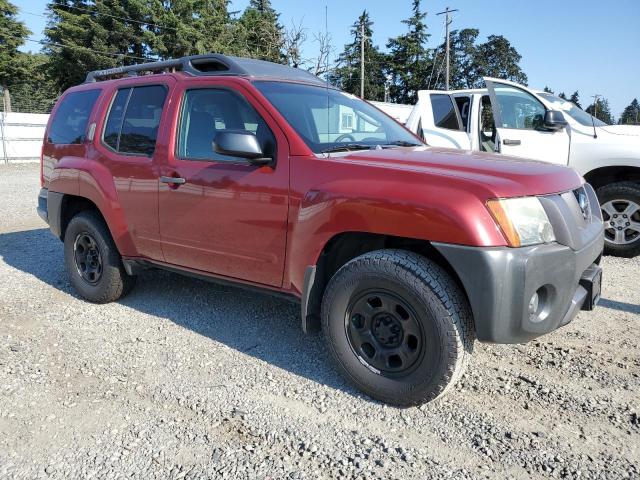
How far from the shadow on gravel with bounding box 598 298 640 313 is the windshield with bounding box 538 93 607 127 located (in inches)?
113

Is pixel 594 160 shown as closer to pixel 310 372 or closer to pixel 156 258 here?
pixel 310 372

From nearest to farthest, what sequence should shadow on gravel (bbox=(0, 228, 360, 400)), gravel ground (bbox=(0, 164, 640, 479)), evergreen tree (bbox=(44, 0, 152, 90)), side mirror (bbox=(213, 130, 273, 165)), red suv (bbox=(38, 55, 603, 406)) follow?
gravel ground (bbox=(0, 164, 640, 479)) < red suv (bbox=(38, 55, 603, 406)) < side mirror (bbox=(213, 130, 273, 165)) < shadow on gravel (bbox=(0, 228, 360, 400)) < evergreen tree (bbox=(44, 0, 152, 90))

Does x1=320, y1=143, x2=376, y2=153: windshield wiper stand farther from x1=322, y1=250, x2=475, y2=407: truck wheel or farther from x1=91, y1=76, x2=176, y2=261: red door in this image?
x1=91, y1=76, x2=176, y2=261: red door

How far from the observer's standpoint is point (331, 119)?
357 cm

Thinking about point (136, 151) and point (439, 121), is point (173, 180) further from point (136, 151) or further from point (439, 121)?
point (439, 121)

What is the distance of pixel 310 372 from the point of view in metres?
3.33

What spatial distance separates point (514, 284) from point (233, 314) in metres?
2.53

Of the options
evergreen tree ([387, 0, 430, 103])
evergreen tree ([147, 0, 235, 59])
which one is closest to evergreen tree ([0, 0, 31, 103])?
evergreen tree ([147, 0, 235, 59])

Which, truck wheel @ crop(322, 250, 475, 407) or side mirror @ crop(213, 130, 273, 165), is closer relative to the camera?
truck wheel @ crop(322, 250, 475, 407)

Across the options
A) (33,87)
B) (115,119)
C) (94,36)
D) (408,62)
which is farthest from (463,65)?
(115,119)

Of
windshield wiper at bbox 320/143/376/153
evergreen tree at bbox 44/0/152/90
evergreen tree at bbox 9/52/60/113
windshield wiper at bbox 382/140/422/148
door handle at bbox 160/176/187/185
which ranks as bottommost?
door handle at bbox 160/176/187/185

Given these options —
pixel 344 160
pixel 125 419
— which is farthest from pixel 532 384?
pixel 125 419

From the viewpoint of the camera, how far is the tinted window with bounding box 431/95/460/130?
25.2 feet

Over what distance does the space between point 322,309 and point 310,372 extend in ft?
1.74
